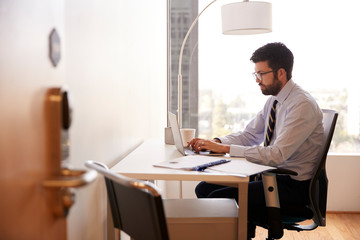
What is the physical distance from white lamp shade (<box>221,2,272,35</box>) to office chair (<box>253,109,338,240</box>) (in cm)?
90

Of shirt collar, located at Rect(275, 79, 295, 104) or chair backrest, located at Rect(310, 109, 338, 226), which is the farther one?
shirt collar, located at Rect(275, 79, 295, 104)

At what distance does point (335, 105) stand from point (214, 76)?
1.15m

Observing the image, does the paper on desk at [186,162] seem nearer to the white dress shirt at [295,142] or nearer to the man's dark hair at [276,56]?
the white dress shirt at [295,142]

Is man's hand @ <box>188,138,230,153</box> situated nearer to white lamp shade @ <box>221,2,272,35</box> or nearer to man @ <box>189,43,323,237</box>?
man @ <box>189,43,323,237</box>

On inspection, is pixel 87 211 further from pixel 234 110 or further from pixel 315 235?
pixel 234 110

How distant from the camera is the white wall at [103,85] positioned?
53.7 inches

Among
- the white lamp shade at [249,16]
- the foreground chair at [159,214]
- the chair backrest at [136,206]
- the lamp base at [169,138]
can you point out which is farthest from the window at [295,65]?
the chair backrest at [136,206]

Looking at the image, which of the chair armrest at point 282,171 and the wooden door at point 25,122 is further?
the chair armrest at point 282,171

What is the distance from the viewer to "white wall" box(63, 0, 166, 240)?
4.48 feet

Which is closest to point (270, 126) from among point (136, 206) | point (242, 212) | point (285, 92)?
point (285, 92)

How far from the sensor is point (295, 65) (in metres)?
4.07

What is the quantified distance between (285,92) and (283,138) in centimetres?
36

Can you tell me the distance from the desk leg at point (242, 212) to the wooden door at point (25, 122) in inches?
42.2

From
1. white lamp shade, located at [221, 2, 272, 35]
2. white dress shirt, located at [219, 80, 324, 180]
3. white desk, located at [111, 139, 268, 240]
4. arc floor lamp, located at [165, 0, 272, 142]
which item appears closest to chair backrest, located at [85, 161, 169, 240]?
white desk, located at [111, 139, 268, 240]
